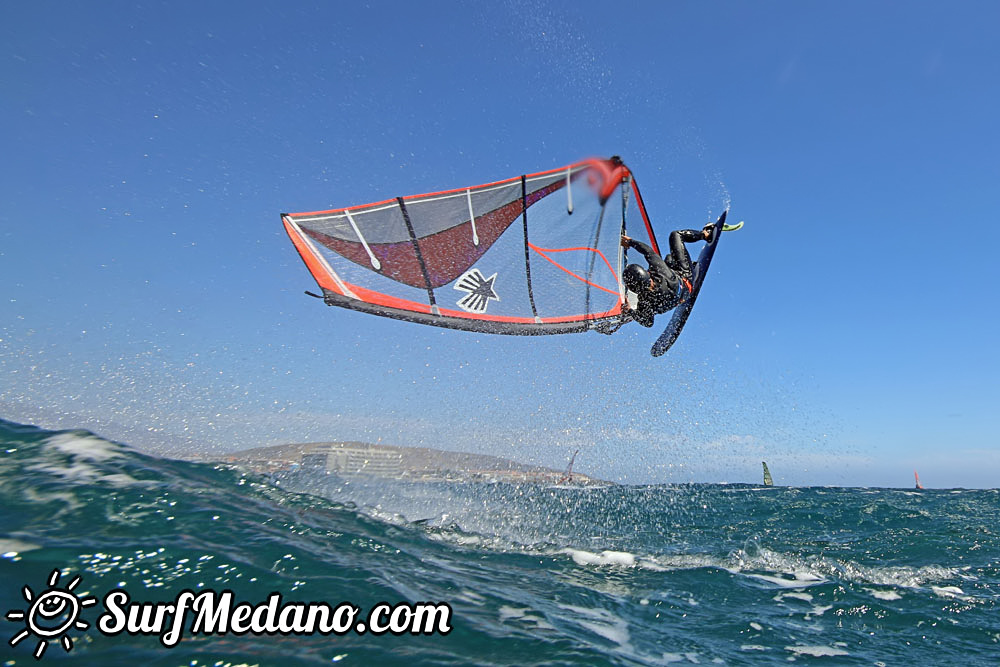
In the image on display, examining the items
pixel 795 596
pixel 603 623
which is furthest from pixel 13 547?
pixel 795 596

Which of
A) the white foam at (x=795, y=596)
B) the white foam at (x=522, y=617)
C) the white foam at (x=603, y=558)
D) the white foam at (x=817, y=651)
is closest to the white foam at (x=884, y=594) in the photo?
the white foam at (x=795, y=596)

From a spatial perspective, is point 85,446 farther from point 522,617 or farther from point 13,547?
point 522,617

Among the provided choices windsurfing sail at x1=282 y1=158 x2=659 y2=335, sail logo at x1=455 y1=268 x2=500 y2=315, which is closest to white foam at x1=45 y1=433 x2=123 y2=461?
windsurfing sail at x1=282 y1=158 x2=659 y2=335

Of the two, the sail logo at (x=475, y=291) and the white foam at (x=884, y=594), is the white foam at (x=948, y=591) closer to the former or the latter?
the white foam at (x=884, y=594)

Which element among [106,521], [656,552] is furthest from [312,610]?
[656,552]

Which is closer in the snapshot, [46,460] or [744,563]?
[46,460]

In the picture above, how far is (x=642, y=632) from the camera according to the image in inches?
152

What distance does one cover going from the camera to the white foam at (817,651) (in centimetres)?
379

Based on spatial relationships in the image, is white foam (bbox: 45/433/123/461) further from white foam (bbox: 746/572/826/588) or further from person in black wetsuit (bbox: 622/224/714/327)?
white foam (bbox: 746/572/826/588)

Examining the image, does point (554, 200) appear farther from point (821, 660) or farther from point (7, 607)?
point (7, 607)

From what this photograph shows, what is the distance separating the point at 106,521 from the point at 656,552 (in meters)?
6.61

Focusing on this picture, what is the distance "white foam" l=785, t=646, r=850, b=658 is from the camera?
3785 mm

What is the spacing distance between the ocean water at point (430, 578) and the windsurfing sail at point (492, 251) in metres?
2.93

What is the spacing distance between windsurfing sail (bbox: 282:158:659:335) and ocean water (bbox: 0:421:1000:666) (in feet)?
9.61
